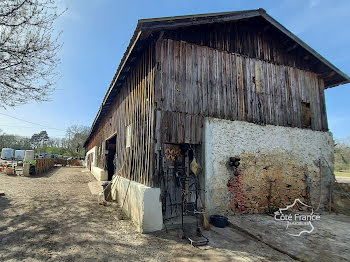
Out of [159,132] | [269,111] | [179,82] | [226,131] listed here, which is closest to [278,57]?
[269,111]

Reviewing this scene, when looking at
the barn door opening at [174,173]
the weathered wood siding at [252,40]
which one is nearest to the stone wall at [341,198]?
the weathered wood siding at [252,40]

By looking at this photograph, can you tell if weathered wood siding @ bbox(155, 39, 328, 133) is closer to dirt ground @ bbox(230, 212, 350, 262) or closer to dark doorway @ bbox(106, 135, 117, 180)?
dirt ground @ bbox(230, 212, 350, 262)

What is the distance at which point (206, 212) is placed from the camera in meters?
6.38

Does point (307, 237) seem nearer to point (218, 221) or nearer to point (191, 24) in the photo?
point (218, 221)

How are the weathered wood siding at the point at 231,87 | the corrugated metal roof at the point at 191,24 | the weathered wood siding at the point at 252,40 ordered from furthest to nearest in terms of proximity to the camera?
1. the weathered wood siding at the point at 252,40
2. the weathered wood siding at the point at 231,87
3. the corrugated metal roof at the point at 191,24

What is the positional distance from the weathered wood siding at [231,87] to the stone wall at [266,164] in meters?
0.49

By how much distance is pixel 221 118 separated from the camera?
7.30 m

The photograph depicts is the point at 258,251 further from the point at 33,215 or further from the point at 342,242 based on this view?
the point at 33,215

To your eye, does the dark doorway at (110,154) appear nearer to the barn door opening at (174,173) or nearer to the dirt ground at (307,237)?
the barn door opening at (174,173)

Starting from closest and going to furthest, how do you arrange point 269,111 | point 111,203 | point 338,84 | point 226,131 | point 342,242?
point 342,242 → point 226,131 → point 269,111 → point 111,203 → point 338,84

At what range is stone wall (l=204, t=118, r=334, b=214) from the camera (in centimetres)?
677

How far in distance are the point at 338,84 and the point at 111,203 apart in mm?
12462

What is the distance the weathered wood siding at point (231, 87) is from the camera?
21.7ft

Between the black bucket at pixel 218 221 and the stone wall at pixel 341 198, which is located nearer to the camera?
the black bucket at pixel 218 221
